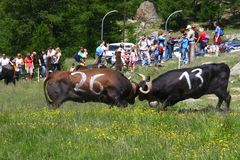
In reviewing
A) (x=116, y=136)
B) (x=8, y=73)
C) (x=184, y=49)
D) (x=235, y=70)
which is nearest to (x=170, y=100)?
(x=116, y=136)

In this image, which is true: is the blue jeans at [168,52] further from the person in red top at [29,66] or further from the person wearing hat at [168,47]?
A: the person in red top at [29,66]

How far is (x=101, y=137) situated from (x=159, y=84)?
6300 millimetres

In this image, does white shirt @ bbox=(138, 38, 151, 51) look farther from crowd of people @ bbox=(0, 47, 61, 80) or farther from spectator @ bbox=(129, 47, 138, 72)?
crowd of people @ bbox=(0, 47, 61, 80)

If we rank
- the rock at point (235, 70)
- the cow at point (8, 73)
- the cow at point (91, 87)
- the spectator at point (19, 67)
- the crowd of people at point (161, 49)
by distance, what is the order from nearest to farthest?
the cow at point (91, 87)
the rock at point (235, 70)
the crowd of people at point (161, 49)
the cow at point (8, 73)
the spectator at point (19, 67)

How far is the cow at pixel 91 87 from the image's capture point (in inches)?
590

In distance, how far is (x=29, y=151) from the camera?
27.6ft

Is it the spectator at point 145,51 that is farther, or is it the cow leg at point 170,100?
the spectator at point 145,51

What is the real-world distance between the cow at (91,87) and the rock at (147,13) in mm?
82574

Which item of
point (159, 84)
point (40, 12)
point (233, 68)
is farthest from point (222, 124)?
point (40, 12)

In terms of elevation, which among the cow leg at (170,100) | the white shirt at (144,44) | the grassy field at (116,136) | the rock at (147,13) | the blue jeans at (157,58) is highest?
the grassy field at (116,136)

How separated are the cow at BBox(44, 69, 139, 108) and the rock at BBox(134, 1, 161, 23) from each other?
82574mm

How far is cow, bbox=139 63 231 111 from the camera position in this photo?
14867mm

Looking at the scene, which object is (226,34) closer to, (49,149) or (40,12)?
(40,12)

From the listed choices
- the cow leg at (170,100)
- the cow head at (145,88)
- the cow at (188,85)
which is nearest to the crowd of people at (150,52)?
the cow head at (145,88)
